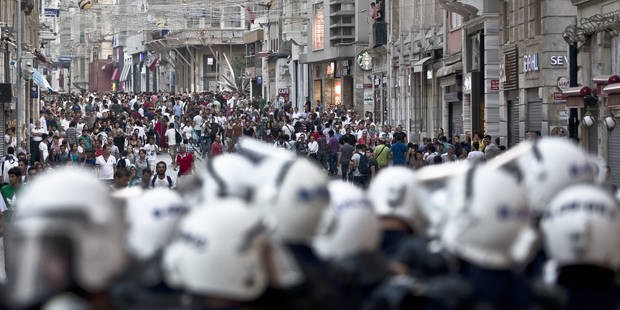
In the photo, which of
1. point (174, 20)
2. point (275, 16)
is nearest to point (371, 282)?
point (275, 16)

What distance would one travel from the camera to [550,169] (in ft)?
23.0

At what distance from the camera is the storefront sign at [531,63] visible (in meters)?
36.6

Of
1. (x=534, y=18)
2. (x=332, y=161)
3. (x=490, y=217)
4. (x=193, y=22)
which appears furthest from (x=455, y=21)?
(x=193, y=22)

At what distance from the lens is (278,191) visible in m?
6.19

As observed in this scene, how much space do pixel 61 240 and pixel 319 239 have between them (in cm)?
234

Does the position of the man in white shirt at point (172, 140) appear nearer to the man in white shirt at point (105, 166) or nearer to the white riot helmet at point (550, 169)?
the man in white shirt at point (105, 166)

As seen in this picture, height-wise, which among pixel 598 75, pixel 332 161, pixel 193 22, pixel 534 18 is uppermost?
pixel 193 22

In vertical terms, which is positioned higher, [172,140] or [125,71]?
[125,71]

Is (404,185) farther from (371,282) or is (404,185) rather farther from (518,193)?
(518,193)

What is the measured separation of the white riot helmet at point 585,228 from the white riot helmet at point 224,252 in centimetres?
142

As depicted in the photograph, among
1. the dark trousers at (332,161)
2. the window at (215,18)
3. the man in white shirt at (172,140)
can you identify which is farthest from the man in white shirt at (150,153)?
the window at (215,18)

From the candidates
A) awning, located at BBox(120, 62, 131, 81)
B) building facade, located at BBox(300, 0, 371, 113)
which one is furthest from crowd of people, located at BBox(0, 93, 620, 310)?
awning, located at BBox(120, 62, 131, 81)

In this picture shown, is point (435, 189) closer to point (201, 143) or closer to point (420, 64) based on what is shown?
point (201, 143)

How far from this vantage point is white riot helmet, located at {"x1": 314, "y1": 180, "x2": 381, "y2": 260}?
688 cm
